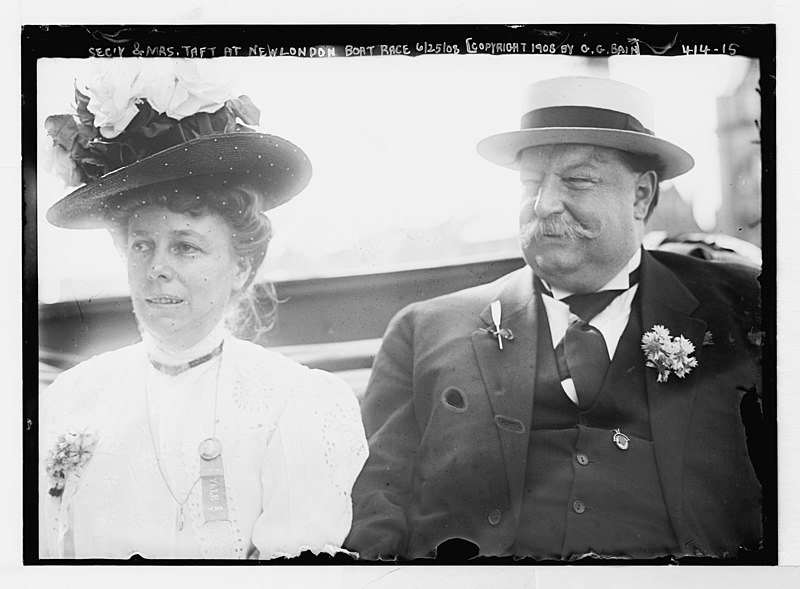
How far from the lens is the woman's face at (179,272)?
5.98ft

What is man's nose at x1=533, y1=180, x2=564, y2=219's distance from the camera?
181 cm

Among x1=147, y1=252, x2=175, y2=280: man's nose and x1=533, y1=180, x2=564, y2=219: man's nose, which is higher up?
x1=533, y1=180, x2=564, y2=219: man's nose

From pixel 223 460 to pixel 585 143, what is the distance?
3.33ft

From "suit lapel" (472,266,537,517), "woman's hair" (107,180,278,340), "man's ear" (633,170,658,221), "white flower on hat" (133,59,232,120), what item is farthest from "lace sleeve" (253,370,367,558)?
"man's ear" (633,170,658,221)

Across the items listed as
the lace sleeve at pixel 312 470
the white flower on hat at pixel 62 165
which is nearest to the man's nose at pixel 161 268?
the white flower on hat at pixel 62 165

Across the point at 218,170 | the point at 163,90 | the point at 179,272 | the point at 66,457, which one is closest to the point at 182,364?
the point at 179,272

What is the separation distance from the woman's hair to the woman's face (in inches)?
0.6

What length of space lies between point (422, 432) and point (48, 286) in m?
0.86

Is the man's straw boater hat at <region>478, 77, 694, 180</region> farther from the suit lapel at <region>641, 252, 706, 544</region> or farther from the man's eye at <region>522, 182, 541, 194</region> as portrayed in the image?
the suit lapel at <region>641, 252, 706, 544</region>

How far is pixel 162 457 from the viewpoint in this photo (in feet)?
5.98

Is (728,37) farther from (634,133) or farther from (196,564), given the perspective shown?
(196,564)

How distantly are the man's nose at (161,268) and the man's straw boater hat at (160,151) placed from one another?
0.13m

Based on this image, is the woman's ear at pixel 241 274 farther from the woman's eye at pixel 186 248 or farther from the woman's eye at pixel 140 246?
the woman's eye at pixel 140 246
